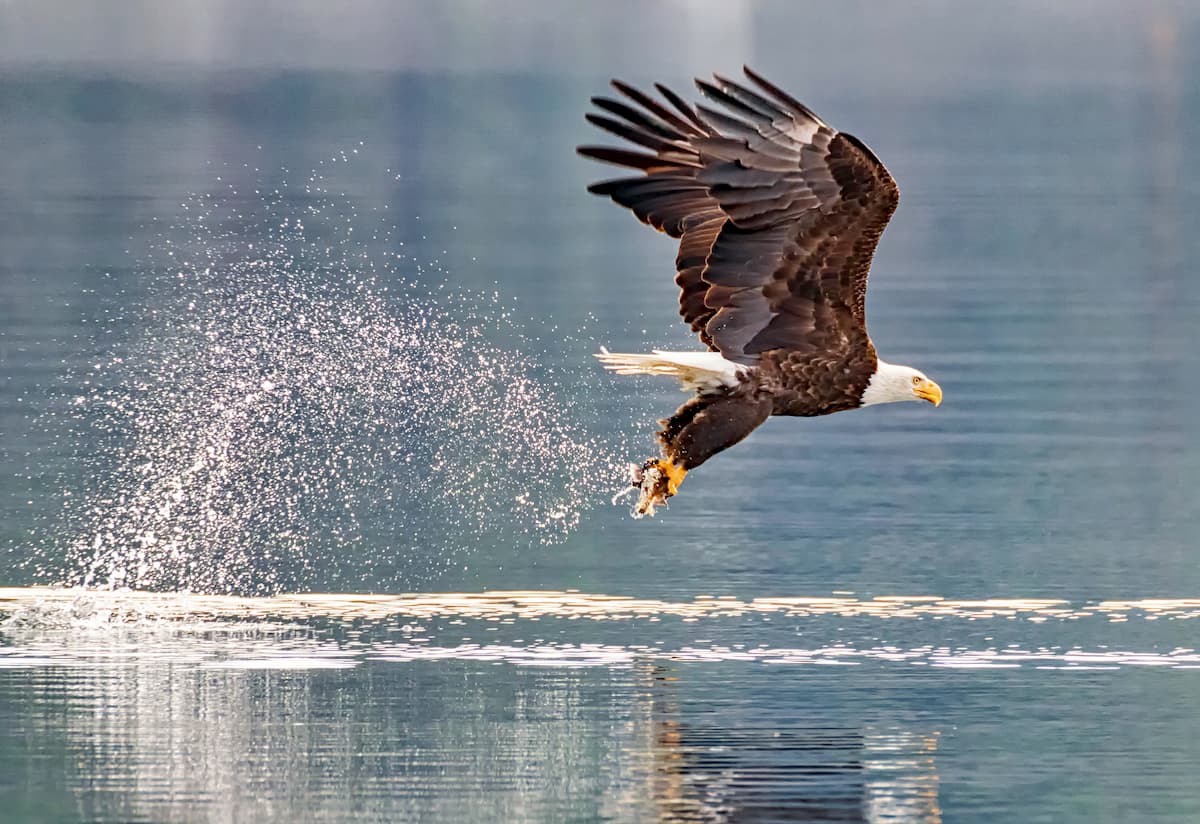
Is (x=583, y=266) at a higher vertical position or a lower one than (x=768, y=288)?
higher

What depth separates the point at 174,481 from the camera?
1762 centimetres

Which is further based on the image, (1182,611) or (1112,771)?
(1182,611)

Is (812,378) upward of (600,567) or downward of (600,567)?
upward

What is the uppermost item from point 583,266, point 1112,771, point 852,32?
point 852,32

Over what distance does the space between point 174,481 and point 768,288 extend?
5.43 m

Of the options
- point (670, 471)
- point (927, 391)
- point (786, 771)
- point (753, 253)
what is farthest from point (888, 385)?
point (786, 771)

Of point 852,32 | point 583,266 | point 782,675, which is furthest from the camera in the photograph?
point 852,32

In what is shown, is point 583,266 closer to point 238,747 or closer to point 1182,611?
point 1182,611

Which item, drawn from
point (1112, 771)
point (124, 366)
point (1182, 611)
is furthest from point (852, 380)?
point (124, 366)

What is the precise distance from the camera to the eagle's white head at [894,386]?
13320mm

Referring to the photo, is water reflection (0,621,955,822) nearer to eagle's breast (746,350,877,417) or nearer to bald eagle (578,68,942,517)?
bald eagle (578,68,942,517)

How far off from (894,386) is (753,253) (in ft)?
2.74

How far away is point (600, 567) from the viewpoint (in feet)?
47.0

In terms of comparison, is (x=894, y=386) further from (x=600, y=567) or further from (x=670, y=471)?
(x=600, y=567)
